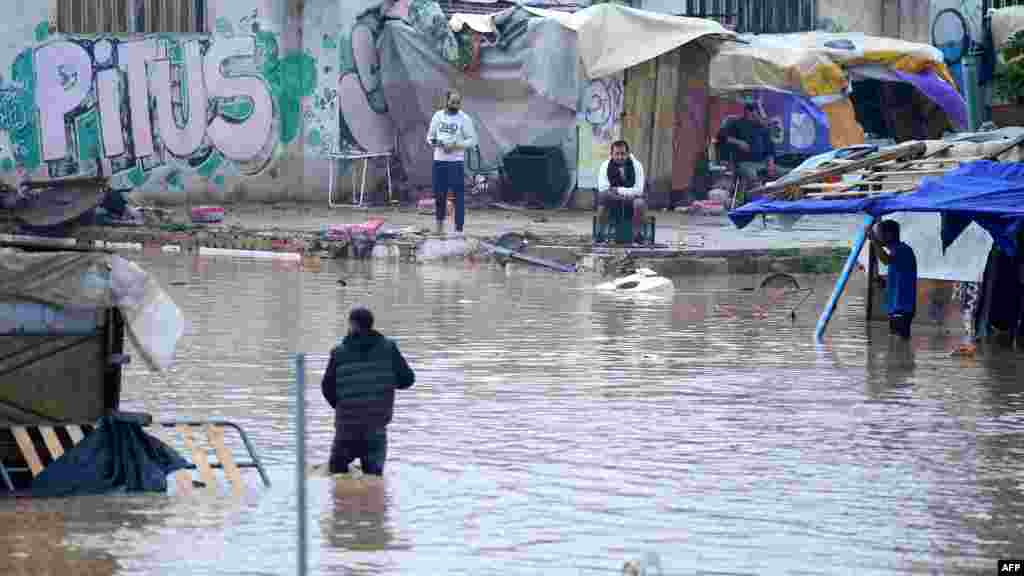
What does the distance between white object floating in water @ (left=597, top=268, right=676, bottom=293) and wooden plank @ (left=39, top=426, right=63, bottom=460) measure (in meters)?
10.8

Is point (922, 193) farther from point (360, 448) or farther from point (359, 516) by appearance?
point (359, 516)

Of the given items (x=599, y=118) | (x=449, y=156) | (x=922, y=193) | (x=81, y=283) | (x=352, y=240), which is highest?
(x=599, y=118)

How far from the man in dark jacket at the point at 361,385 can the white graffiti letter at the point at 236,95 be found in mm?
18720

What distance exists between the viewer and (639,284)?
20172 millimetres

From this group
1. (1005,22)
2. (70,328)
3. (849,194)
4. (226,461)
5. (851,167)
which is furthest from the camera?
(1005,22)

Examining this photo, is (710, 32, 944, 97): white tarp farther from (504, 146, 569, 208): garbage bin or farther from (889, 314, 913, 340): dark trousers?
(889, 314, 913, 340): dark trousers

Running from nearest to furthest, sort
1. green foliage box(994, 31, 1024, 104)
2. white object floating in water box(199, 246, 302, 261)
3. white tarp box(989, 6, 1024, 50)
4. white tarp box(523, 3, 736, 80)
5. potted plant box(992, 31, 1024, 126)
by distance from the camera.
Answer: green foliage box(994, 31, 1024, 104)
potted plant box(992, 31, 1024, 126)
white object floating in water box(199, 246, 302, 261)
white tarp box(523, 3, 736, 80)
white tarp box(989, 6, 1024, 50)

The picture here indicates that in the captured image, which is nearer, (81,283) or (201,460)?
(81,283)

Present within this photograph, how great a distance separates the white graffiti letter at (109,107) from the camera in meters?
27.5

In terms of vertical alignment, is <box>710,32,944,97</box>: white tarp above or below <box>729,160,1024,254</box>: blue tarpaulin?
above

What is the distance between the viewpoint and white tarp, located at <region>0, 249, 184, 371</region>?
9617 millimetres

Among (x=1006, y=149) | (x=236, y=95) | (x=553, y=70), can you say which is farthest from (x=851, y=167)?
(x=236, y=95)

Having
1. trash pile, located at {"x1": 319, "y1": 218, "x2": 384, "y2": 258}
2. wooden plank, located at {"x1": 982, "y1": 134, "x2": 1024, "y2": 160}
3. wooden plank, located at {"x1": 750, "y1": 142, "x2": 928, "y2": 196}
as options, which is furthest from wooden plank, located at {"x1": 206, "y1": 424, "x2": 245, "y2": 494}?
trash pile, located at {"x1": 319, "y1": 218, "x2": 384, "y2": 258}

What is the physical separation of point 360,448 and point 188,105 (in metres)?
18.8
